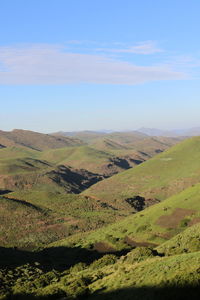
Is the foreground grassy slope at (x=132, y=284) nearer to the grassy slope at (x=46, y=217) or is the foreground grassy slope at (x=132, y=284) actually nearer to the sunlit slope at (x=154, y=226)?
the sunlit slope at (x=154, y=226)

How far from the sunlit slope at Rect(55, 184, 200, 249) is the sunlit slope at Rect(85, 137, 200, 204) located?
4321 cm

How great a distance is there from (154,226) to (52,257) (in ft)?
70.4

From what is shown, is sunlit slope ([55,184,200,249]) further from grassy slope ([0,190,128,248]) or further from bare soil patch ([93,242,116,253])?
grassy slope ([0,190,128,248])

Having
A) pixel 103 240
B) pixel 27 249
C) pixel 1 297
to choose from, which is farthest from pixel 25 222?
pixel 1 297

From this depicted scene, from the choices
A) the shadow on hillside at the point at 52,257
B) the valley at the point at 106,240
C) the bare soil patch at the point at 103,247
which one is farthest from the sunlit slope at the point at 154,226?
the shadow on hillside at the point at 52,257

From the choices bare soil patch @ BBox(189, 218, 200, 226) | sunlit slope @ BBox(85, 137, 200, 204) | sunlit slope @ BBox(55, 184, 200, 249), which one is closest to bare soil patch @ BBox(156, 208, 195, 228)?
sunlit slope @ BBox(55, 184, 200, 249)

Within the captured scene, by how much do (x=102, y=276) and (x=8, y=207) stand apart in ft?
206

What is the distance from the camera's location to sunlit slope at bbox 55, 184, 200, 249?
6019 centimetres

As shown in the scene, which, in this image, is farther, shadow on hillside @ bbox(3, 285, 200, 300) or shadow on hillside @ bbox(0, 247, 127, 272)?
shadow on hillside @ bbox(0, 247, 127, 272)

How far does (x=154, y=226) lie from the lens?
64.8 meters

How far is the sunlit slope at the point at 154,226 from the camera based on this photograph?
60188mm

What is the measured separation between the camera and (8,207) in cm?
8912

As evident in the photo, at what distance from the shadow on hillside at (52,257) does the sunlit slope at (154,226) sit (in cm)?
404

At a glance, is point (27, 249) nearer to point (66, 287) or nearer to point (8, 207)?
point (8, 207)
